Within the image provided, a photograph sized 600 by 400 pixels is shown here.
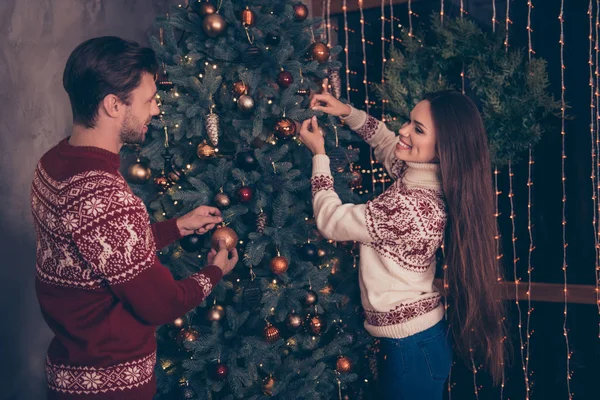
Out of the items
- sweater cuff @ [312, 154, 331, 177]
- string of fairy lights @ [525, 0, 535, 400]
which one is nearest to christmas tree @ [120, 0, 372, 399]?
sweater cuff @ [312, 154, 331, 177]

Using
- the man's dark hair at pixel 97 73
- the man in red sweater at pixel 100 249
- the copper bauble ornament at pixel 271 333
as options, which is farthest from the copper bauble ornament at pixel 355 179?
the man's dark hair at pixel 97 73

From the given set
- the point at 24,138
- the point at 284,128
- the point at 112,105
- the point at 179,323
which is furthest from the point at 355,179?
the point at 24,138

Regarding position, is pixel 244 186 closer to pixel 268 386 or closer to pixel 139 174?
pixel 139 174

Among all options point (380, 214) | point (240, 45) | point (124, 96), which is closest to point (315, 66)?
point (240, 45)

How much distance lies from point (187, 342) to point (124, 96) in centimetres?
118

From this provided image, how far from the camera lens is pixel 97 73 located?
1829 millimetres

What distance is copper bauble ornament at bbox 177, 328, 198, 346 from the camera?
256cm

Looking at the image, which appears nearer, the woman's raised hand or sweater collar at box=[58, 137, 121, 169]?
sweater collar at box=[58, 137, 121, 169]

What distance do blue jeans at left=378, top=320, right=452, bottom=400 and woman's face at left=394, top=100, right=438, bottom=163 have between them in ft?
2.58

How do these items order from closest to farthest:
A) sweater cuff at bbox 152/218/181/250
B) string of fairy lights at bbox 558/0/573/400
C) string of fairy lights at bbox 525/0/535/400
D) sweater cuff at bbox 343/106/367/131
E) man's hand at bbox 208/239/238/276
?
1. man's hand at bbox 208/239/238/276
2. sweater cuff at bbox 152/218/181/250
3. sweater cuff at bbox 343/106/367/131
4. string of fairy lights at bbox 558/0/573/400
5. string of fairy lights at bbox 525/0/535/400

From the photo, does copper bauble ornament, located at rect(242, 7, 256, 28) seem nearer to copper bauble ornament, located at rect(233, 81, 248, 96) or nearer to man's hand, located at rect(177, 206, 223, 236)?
copper bauble ornament, located at rect(233, 81, 248, 96)

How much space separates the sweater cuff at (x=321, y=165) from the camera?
2469 mm

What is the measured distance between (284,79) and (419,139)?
2.19 feet

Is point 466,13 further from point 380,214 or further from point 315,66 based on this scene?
point 380,214
